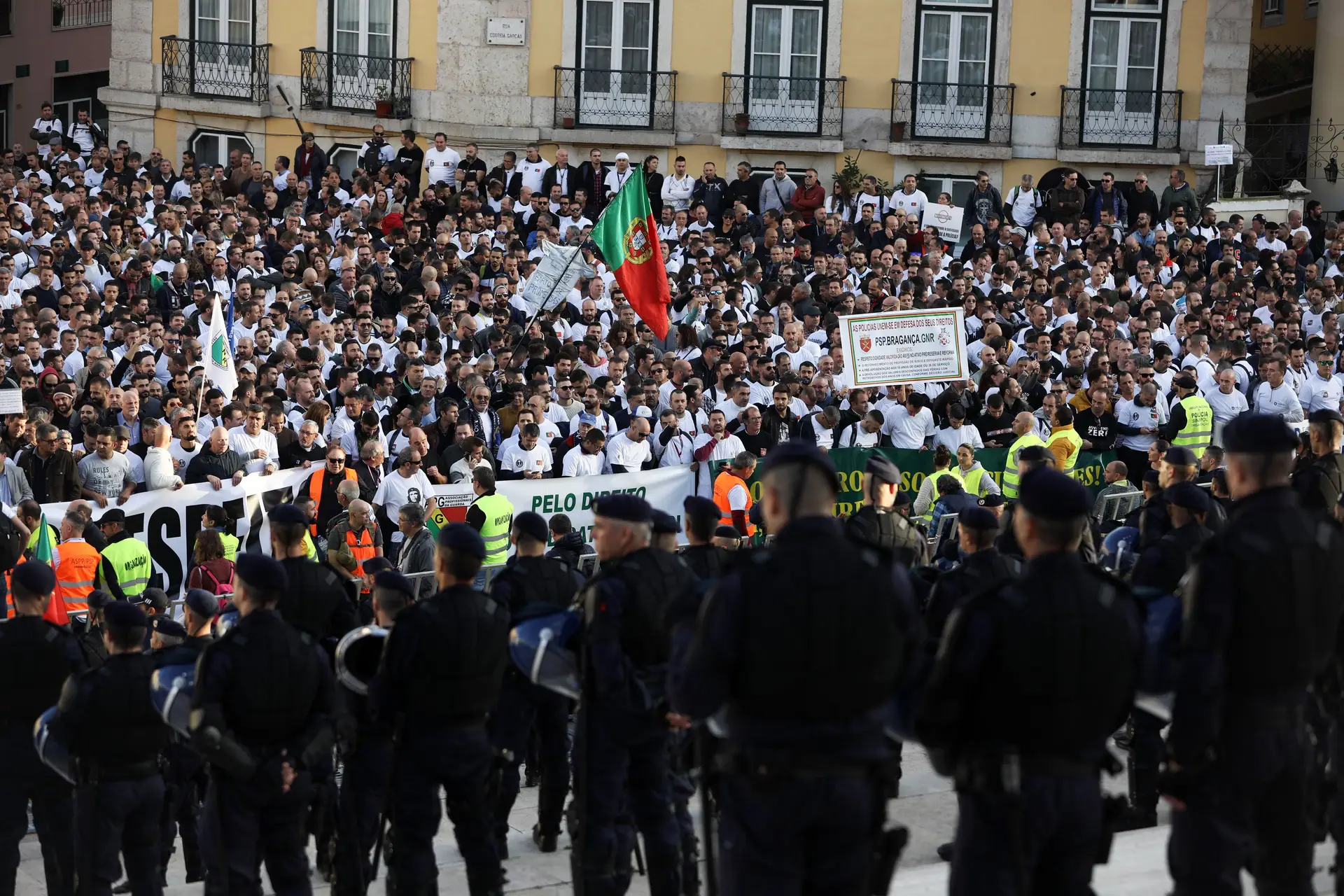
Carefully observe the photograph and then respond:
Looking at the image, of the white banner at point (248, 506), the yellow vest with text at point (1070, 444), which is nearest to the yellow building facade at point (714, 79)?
the yellow vest with text at point (1070, 444)

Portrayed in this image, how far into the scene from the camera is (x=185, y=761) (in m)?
9.21

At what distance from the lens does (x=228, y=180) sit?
85.0 ft

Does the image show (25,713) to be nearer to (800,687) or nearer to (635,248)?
(800,687)

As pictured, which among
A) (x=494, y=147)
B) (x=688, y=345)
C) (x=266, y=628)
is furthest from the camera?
(x=494, y=147)

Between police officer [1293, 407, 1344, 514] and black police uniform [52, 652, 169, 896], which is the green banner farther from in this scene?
black police uniform [52, 652, 169, 896]

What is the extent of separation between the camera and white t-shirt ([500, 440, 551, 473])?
15.7m

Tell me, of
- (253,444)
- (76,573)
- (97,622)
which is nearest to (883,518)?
(97,622)

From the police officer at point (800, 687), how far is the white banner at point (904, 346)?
11.7 meters

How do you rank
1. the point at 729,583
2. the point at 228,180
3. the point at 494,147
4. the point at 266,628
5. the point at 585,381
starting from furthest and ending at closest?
the point at 494,147, the point at 228,180, the point at 585,381, the point at 266,628, the point at 729,583

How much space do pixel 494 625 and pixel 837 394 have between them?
438 inches

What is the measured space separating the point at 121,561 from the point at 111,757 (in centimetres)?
498

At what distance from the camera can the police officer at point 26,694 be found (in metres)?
8.00

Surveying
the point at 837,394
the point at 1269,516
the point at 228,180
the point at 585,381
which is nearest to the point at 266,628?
the point at 1269,516

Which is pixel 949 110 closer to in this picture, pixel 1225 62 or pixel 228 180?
pixel 1225 62
